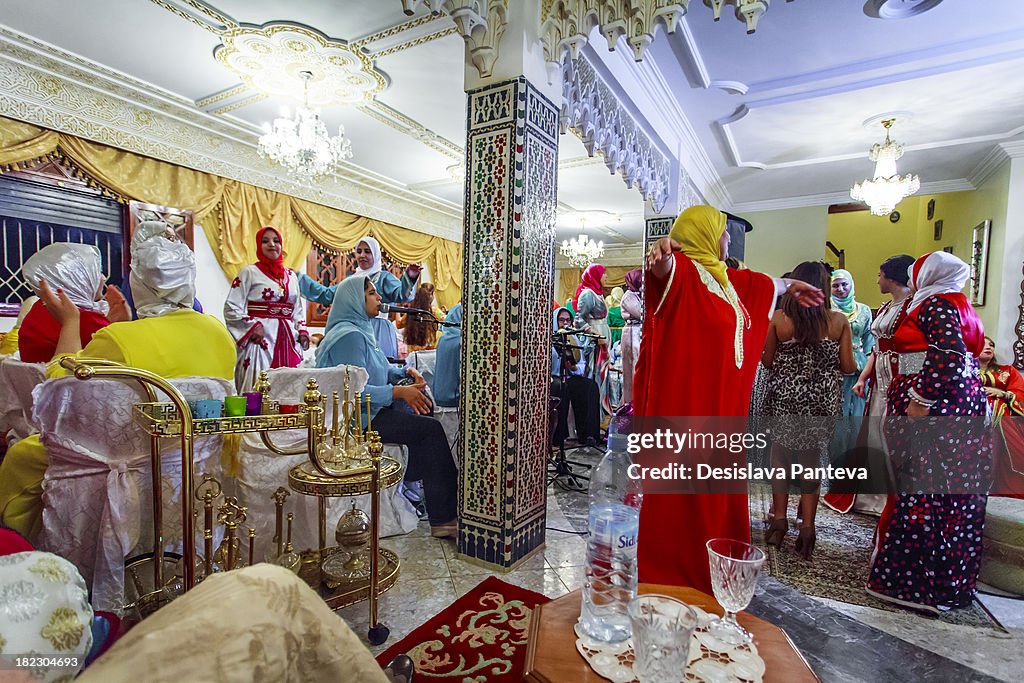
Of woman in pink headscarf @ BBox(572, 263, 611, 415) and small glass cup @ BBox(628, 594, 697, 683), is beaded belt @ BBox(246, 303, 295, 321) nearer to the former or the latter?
woman in pink headscarf @ BBox(572, 263, 611, 415)

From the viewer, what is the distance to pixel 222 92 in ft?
14.6

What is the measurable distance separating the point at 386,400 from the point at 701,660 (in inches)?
79.7

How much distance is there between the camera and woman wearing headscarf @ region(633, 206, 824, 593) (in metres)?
1.96

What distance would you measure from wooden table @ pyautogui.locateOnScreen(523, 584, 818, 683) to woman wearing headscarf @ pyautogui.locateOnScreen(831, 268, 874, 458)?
3.13 metres

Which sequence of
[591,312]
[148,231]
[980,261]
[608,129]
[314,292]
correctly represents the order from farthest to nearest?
[591,312] < [980,261] < [314,292] < [608,129] < [148,231]

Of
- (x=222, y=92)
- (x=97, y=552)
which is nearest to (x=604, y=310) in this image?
(x=222, y=92)

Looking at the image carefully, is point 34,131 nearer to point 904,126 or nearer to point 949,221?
point 904,126

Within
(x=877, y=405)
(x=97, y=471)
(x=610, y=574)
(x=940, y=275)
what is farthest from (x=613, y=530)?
(x=877, y=405)

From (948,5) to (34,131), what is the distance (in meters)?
6.57

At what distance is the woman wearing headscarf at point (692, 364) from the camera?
196cm

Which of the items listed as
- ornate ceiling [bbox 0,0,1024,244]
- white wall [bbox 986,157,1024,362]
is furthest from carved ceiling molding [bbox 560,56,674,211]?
white wall [bbox 986,157,1024,362]

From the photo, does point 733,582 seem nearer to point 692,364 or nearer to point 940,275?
point 692,364

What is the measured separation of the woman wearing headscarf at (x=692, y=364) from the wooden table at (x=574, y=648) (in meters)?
0.75

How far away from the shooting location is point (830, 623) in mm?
2047
